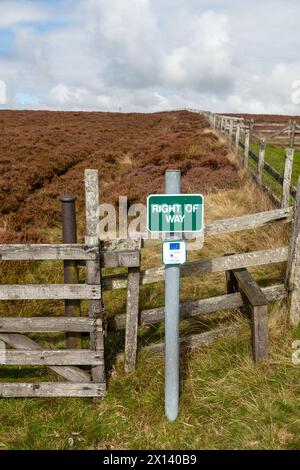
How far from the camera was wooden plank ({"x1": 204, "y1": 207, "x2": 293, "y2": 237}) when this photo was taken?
357 cm

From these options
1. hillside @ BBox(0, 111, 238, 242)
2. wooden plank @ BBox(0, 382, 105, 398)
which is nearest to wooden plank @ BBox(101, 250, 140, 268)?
wooden plank @ BBox(0, 382, 105, 398)

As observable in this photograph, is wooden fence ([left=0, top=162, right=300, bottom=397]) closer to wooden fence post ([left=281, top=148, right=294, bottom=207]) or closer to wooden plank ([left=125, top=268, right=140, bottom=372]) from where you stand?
wooden plank ([left=125, top=268, right=140, bottom=372])

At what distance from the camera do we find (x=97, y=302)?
123 inches

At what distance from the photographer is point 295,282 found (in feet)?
13.2

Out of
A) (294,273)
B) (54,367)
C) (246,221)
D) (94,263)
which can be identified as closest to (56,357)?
(54,367)

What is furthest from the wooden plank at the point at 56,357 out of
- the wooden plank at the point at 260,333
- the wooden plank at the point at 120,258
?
the wooden plank at the point at 260,333

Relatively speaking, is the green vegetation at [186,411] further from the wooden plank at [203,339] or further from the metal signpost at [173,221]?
the metal signpost at [173,221]

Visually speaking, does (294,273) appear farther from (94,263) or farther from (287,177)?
(94,263)

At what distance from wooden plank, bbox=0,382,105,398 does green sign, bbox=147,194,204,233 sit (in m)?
1.66

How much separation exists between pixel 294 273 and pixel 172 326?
1.82 metres

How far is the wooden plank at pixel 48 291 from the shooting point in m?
3.06

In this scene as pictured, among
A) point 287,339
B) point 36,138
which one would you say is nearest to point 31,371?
point 287,339
